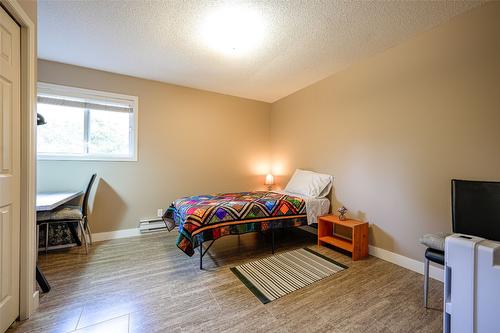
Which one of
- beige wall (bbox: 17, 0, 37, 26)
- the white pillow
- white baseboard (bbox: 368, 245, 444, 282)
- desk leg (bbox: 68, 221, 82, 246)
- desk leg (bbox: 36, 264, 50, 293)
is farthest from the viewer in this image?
the white pillow

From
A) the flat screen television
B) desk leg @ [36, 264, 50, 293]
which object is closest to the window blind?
desk leg @ [36, 264, 50, 293]

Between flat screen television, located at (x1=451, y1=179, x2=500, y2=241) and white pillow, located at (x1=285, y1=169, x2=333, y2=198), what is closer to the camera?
flat screen television, located at (x1=451, y1=179, x2=500, y2=241)

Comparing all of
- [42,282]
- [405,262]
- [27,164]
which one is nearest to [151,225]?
[42,282]

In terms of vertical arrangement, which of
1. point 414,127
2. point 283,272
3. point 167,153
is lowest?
point 283,272

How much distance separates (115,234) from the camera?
3170mm

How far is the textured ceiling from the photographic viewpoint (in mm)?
1831

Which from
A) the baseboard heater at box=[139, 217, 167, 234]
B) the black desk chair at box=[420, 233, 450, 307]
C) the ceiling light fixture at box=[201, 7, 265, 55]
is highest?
the ceiling light fixture at box=[201, 7, 265, 55]

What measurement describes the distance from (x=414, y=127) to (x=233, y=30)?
2160mm

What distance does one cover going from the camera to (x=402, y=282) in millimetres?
2025

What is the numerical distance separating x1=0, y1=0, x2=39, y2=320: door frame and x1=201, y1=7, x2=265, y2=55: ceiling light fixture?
1.35 m

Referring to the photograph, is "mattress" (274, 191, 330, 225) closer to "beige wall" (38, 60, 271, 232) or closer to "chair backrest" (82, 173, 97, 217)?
"beige wall" (38, 60, 271, 232)

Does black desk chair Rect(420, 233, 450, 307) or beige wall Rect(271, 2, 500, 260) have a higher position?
beige wall Rect(271, 2, 500, 260)

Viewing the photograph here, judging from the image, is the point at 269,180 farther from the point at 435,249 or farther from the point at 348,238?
the point at 435,249

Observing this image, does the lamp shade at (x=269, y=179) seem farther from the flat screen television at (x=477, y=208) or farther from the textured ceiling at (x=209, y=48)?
the flat screen television at (x=477, y=208)
